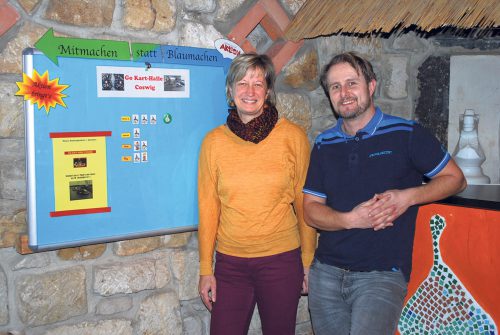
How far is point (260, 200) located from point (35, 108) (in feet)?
2.99

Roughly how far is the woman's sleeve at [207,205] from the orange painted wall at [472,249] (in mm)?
889

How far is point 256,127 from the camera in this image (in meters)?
2.12

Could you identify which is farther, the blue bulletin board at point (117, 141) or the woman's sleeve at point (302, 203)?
the woman's sleeve at point (302, 203)

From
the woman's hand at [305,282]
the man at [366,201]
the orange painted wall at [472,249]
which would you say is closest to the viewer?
the man at [366,201]

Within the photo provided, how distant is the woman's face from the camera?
6.97 ft

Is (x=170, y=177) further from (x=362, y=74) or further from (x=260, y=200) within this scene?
(x=362, y=74)

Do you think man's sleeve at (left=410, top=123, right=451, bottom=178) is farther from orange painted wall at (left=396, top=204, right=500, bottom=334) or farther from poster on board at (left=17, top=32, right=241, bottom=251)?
poster on board at (left=17, top=32, right=241, bottom=251)

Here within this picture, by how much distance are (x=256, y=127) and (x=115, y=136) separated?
567 millimetres

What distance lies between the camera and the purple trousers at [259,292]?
211 centimetres

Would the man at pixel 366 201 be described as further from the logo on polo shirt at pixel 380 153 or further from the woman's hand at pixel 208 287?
the woman's hand at pixel 208 287

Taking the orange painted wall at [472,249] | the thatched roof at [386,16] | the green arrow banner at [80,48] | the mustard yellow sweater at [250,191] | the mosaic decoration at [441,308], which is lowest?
the mosaic decoration at [441,308]

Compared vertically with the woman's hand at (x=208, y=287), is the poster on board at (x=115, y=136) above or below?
A: above

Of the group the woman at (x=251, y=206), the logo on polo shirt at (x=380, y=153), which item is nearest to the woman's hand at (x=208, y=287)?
the woman at (x=251, y=206)

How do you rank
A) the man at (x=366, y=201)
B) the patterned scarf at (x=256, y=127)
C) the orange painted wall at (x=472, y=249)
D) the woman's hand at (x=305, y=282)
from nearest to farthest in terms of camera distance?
the man at (x=366, y=201) < the orange painted wall at (x=472, y=249) < the patterned scarf at (x=256, y=127) < the woman's hand at (x=305, y=282)
